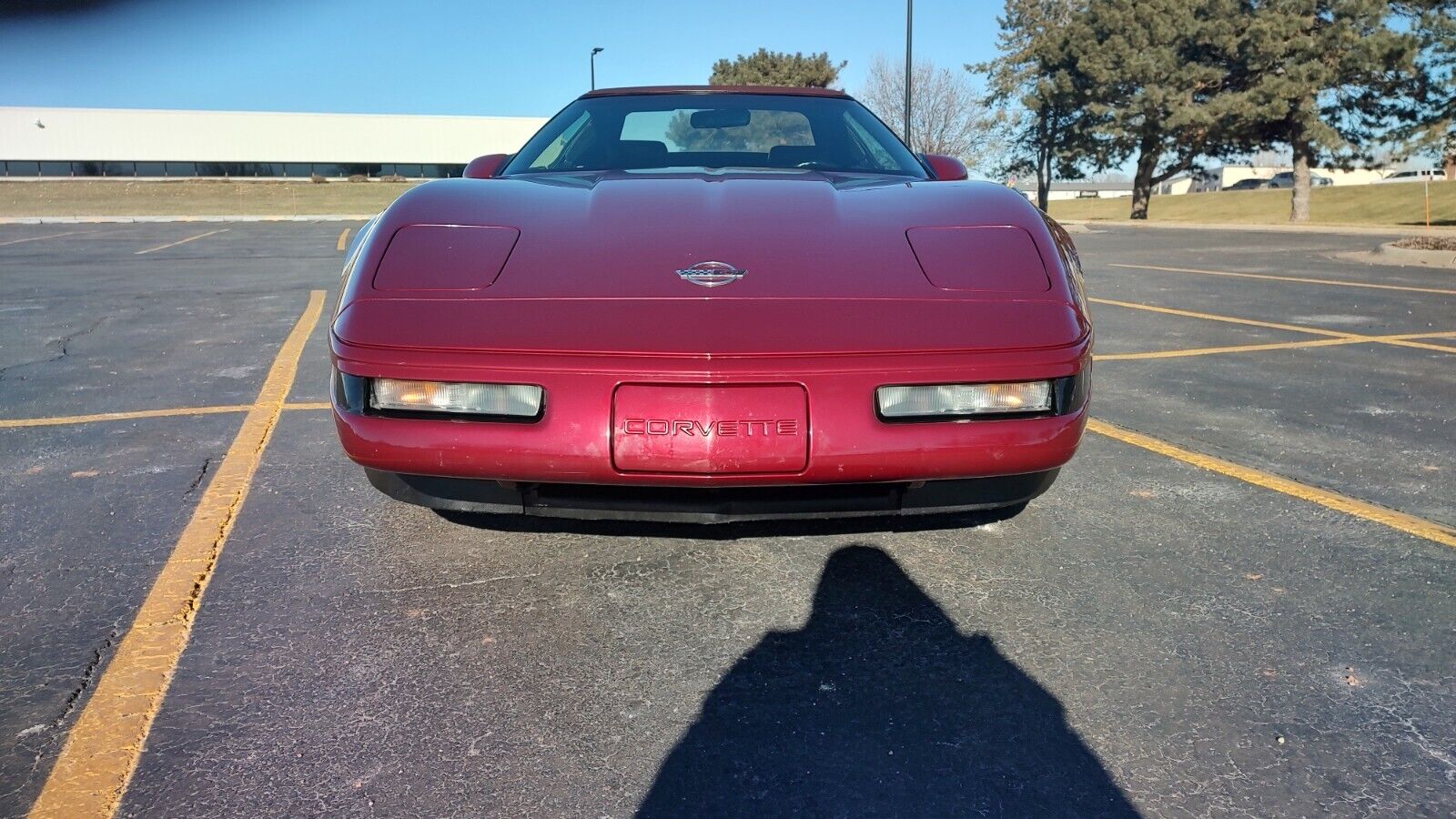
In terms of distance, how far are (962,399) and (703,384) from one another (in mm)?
561

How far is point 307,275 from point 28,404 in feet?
20.6

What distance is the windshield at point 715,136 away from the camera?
3.36m

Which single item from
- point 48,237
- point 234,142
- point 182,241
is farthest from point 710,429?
point 234,142

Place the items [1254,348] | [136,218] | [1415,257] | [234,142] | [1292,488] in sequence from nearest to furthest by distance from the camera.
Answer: [1292,488] → [1254,348] → [1415,257] → [136,218] → [234,142]

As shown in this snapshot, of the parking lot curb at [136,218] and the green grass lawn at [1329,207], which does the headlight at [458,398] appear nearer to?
the parking lot curb at [136,218]

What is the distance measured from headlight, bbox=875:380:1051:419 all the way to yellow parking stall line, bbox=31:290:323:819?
5.06ft

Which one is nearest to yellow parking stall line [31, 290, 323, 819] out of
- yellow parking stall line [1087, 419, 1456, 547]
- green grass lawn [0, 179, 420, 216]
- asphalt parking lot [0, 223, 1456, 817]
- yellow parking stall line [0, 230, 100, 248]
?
asphalt parking lot [0, 223, 1456, 817]

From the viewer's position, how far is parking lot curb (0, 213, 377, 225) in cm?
2531

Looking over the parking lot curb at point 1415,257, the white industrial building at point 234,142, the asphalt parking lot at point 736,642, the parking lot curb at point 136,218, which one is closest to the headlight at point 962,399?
the asphalt parking lot at point 736,642

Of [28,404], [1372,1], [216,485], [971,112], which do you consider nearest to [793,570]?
[216,485]

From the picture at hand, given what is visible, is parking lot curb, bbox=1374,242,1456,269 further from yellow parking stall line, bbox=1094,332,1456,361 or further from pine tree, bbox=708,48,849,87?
pine tree, bbox=708,48,849,87

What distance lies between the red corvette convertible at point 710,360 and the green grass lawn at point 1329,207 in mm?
39200

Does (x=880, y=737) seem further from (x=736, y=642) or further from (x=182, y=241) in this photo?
(x=182, y=241)

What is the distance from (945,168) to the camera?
3.39 m
